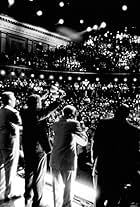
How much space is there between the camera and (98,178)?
3.40m

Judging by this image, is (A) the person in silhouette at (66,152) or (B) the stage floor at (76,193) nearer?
(A) the person in silhouette at (66,152)

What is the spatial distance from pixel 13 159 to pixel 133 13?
11874mm

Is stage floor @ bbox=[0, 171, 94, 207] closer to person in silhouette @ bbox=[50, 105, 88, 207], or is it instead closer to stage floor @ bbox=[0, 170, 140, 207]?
stage floor @ bbox=[0, 170, 140, 207]

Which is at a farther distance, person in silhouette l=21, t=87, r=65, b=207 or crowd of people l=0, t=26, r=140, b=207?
person in silhouette l=21, t=87, r=65, b=207

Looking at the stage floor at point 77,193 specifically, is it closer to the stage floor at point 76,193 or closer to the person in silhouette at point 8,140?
the stage floor at point 76,193

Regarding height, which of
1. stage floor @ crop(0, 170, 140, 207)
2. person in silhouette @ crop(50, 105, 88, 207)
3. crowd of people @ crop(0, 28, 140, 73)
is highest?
crowd of people @ crop(0, 28, 140, 73)

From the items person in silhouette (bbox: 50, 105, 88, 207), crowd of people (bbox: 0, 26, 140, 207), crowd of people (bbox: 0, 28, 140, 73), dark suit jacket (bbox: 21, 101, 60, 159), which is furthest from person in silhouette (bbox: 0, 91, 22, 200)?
crowd of people (bbox: 0, 28, 140, 73)

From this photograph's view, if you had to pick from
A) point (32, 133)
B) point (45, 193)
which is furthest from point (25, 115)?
point (45, 193)

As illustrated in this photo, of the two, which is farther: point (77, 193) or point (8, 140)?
point (77, 193)

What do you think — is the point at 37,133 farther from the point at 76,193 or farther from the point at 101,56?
the point at 101,56

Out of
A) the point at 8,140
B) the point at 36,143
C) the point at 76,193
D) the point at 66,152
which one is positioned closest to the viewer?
the point at 66,152

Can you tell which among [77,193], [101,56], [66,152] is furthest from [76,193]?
[101,56]

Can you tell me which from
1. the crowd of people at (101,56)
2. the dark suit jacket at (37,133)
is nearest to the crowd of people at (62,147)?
the dark suit jacket at (37,133)

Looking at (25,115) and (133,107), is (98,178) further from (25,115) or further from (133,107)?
(133,107)
